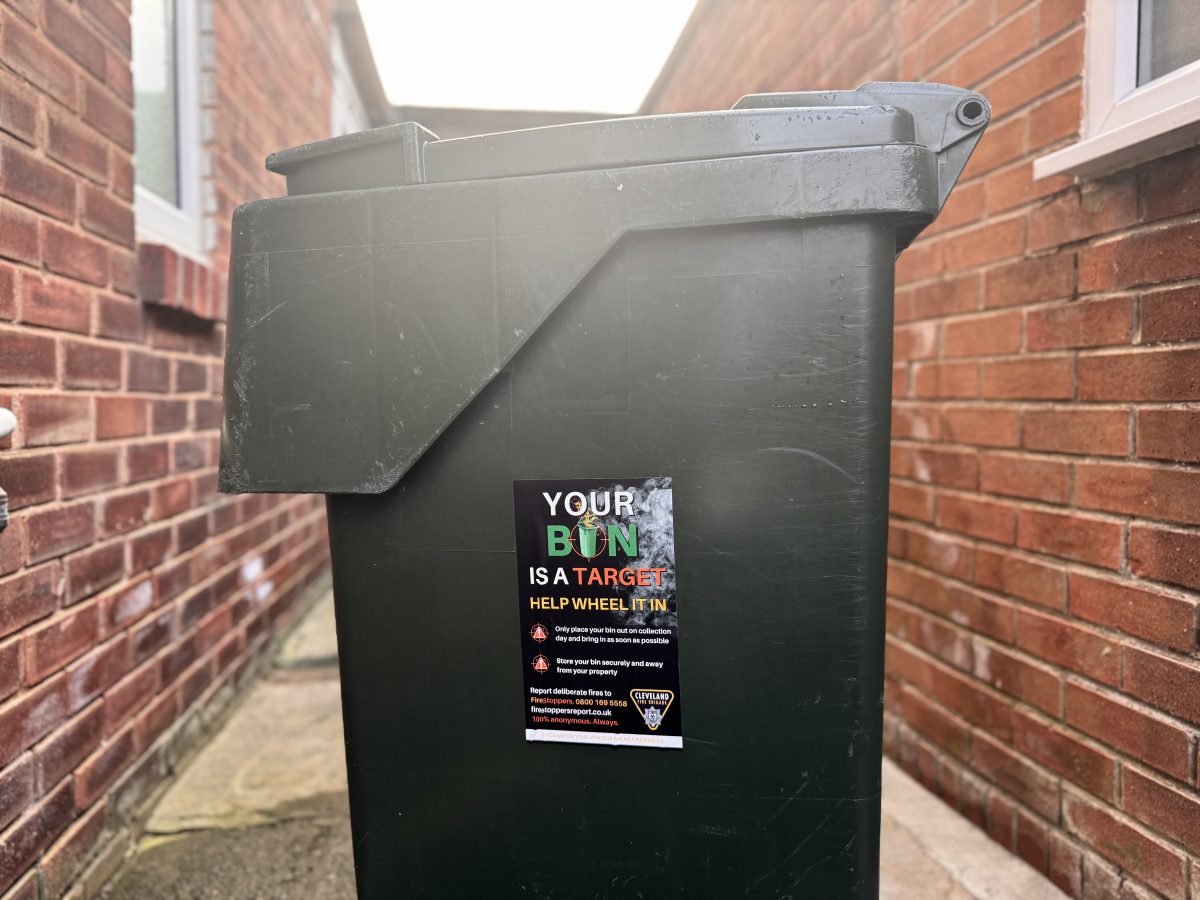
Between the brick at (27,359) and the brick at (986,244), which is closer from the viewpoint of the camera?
the brick at (27,359)

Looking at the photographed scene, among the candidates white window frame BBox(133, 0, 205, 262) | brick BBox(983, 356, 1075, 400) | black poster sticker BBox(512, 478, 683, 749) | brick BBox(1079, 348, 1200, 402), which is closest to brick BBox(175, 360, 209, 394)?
white window frame BBox(133, 0, 205, 262)

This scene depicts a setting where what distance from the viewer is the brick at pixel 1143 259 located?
113 centimetres

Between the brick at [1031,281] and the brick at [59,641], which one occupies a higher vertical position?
the brick at [1031,281]

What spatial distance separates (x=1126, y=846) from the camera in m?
1.25

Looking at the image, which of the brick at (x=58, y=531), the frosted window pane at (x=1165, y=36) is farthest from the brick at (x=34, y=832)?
the frosted window pane at (x=1165, y=36)

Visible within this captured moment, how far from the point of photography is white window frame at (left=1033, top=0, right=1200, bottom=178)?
109 cm

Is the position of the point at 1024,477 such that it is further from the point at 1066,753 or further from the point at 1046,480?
the point at 1066,753

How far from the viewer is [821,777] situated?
94 cm

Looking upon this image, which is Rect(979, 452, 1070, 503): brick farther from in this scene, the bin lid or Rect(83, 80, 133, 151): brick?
Rect(83, 80, 133, 151): brick

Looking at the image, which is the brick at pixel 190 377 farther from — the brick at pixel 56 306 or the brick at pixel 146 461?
the brick at pixel 56 306

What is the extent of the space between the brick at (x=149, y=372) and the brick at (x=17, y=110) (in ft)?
1.75

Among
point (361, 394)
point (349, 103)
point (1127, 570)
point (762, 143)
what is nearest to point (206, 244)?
point (361, 394)

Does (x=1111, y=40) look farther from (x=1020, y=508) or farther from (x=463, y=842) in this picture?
(x=463, y=842)

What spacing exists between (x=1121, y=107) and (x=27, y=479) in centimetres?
204
